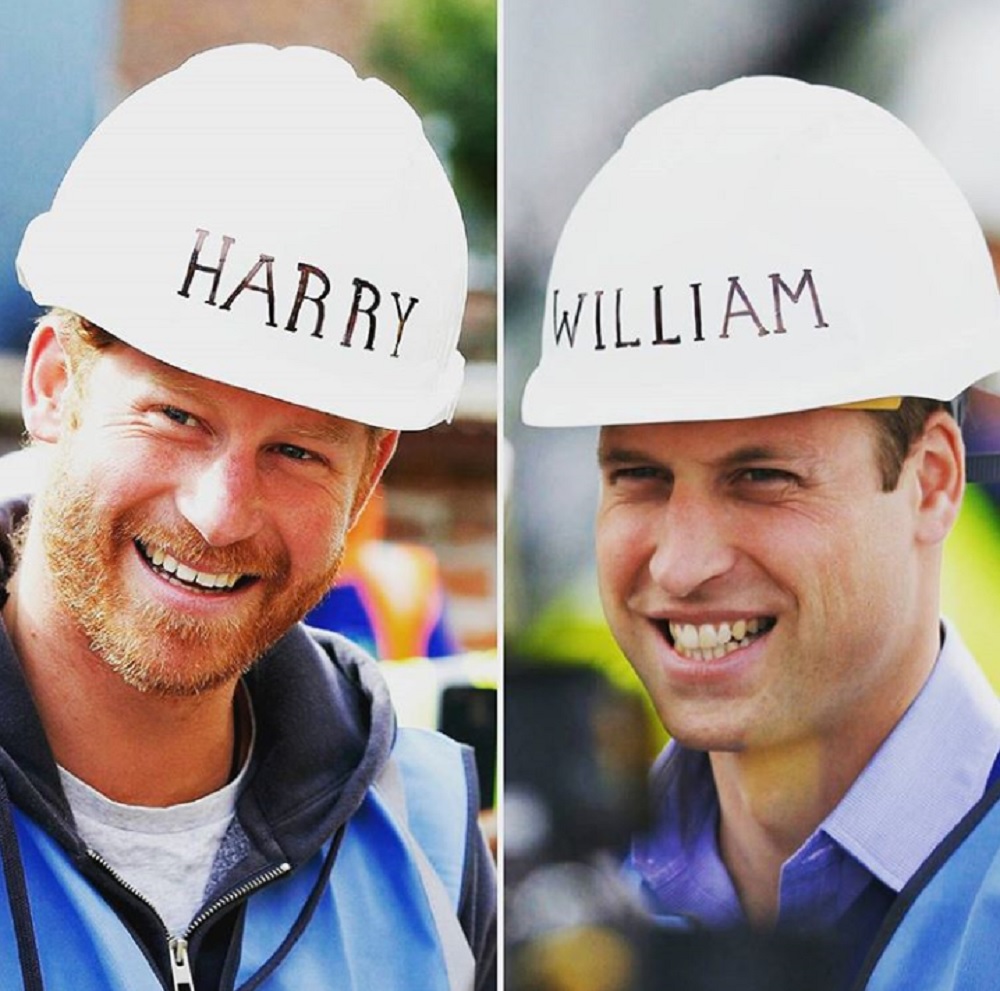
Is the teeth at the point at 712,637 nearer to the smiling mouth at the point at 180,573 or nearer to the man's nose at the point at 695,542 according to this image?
the man's nose at the point at 695,542

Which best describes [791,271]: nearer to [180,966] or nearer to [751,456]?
[751,456]

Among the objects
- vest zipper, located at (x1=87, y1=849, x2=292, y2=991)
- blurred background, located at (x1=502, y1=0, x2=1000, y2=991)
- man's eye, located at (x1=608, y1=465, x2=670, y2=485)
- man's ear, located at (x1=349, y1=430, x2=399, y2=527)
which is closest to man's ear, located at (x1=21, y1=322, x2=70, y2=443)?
man's ear, located at (x1=349, y1=430, x2=399, y2=527)

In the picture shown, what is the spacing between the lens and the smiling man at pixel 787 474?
7.79 feet

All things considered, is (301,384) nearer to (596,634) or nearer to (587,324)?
(587,324)

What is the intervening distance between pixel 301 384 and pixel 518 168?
60 cm

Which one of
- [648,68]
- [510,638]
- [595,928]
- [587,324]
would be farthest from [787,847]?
[648,68]

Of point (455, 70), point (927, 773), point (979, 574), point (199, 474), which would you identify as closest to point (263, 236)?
point (199, 474)

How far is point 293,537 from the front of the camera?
2252 millimetres

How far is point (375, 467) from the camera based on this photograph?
242 cm

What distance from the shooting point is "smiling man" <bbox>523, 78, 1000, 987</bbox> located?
2375 mm

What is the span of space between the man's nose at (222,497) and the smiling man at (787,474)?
56 cm

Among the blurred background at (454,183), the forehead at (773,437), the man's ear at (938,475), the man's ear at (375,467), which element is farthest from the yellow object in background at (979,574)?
the man's ear at (375,467)

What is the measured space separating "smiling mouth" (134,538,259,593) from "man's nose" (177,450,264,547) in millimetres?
58

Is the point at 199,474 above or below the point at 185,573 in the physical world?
above
